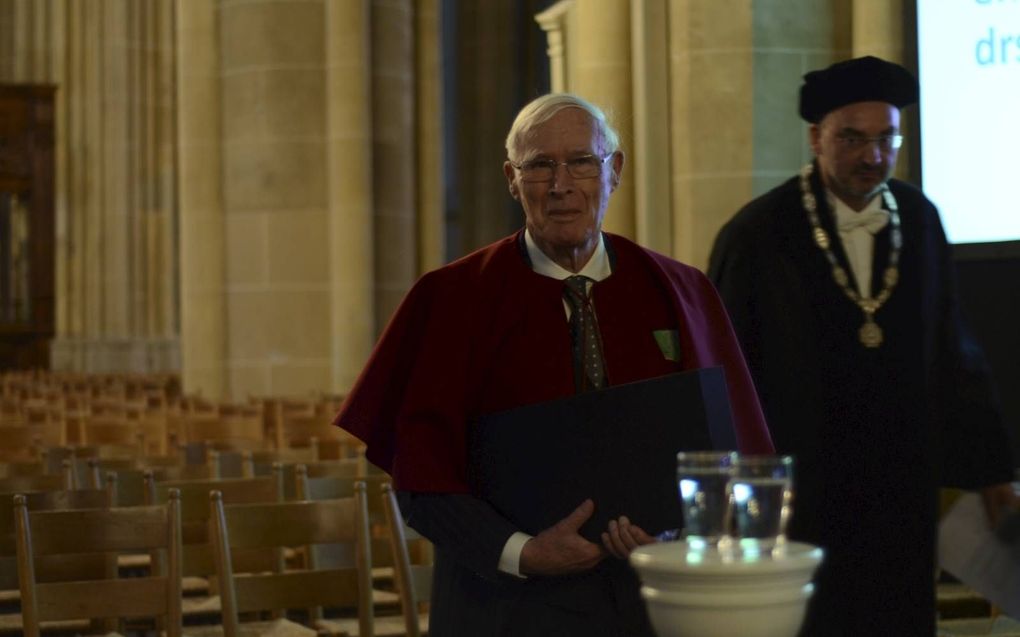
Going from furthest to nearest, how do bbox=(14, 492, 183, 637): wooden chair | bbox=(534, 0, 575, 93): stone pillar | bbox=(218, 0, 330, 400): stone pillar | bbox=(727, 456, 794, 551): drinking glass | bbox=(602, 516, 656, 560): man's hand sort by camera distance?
bbox=(218, 0, 330, 400): stone pillar
bbox=(534, 0, 575, 93): stone pillar
bbox=(14, 492, 183, 637): wooden chair
bbox=(602, 516, 656, 560): man's hand
bbox=(727, 456, 794, 551): drinking glass

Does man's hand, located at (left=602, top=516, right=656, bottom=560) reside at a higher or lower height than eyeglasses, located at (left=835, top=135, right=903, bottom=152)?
lower

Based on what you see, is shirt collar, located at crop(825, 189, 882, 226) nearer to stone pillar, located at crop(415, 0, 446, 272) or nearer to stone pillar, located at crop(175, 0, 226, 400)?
stone pillar, located at crop(175, 0, 226, 400)

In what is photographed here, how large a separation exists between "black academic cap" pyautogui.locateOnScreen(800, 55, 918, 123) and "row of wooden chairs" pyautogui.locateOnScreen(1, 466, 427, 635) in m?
2.09

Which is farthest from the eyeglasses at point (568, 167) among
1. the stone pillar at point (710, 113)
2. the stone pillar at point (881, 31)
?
the stone pillar at point (710, 113)

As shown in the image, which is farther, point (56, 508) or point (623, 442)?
point (56, 508)

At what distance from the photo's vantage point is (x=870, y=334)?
3.96 metres

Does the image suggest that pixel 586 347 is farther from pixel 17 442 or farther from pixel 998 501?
pixel 17 442

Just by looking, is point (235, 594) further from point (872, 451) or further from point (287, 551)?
point (287, 551)

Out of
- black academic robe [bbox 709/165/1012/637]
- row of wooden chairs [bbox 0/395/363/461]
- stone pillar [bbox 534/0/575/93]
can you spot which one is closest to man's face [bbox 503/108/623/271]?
black academic robe [bbox 709/165/1012/637]

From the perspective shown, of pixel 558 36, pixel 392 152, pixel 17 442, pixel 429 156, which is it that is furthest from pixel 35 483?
pixel 429 156

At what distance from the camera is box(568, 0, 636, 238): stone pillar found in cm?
983

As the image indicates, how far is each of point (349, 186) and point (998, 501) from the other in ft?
40.1

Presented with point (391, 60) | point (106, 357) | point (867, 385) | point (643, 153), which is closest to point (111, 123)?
point (106, 357)

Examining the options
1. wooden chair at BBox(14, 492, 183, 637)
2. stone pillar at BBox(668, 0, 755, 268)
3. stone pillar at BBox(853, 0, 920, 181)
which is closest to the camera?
wooden chair at BBox(14, 492, 183, 637)
